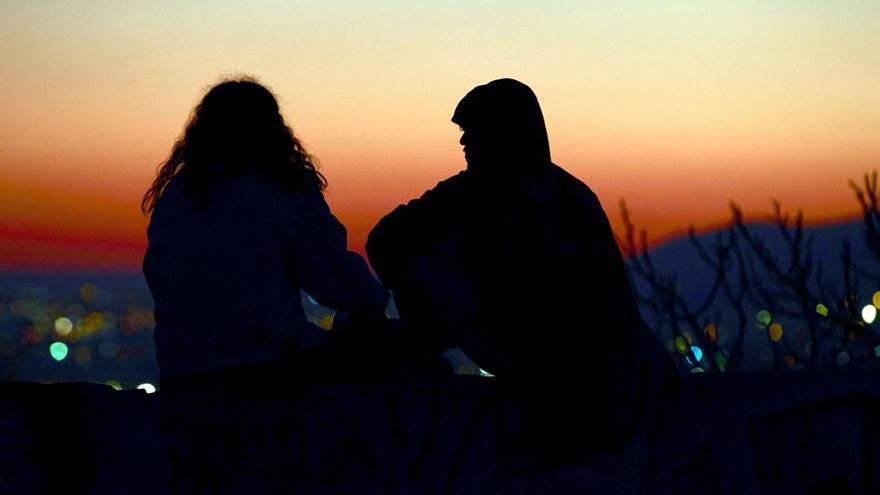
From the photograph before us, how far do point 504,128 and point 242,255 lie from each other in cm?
91

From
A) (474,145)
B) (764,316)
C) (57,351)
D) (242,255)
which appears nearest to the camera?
(474,145)

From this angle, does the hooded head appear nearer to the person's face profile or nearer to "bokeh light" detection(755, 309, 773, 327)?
the person's face profile

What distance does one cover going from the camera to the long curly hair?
13.1ft

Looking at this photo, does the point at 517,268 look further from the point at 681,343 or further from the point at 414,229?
the point at 681,343

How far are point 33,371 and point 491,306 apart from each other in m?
78.3

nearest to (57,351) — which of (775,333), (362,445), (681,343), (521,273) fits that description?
(681,343)

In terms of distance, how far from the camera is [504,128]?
3355 mm

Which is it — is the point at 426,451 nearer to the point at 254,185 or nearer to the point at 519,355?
the point at 519,355

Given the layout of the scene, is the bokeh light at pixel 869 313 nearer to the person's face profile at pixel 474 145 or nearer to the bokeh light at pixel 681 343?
the bokeh light at pixel 681 343

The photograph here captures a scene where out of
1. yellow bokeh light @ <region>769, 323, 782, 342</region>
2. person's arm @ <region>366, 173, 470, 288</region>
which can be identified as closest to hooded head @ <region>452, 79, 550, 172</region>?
person's arm @ <region>366, 173, 470, 288</region>

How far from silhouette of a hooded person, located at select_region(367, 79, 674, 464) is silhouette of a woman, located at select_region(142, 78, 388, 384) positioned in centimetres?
60

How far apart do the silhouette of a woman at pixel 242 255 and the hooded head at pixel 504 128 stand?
2.30 ft

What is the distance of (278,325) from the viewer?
3.86 metres

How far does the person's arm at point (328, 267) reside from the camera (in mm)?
3920
